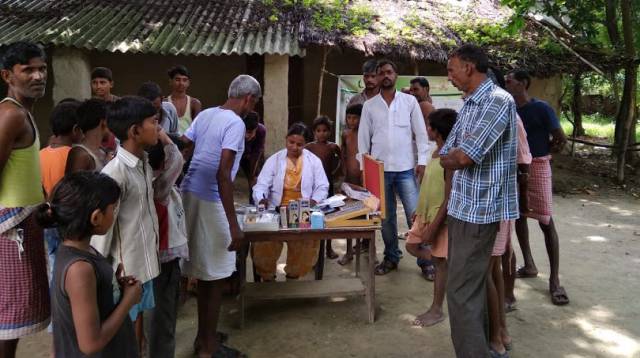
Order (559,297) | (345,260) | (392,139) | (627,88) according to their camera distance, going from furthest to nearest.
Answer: (627,88), (345,260), (392,139), (559,297)

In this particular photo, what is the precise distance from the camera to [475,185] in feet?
8.52

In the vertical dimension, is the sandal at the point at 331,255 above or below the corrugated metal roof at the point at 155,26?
below

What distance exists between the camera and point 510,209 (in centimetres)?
261

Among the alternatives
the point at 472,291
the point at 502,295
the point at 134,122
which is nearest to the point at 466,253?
the point at 472,291

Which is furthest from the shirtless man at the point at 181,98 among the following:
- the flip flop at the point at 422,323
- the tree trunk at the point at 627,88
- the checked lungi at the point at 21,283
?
A: the tree trunk at the point at 627,88

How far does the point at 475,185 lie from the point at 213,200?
4.79 feet

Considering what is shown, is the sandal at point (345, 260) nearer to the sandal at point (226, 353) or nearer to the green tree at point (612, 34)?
the sandal at point (226, 353)

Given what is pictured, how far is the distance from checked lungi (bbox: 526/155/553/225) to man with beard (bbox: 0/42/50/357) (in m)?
3.41

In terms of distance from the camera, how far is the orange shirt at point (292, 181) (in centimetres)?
414

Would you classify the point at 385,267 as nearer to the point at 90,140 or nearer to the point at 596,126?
the point at 90,140

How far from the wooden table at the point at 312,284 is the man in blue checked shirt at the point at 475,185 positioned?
3.09ft

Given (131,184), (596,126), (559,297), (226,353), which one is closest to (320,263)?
(226,353)

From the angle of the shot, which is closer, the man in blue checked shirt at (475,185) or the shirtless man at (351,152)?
the man in blue checked shirt at (475,185)

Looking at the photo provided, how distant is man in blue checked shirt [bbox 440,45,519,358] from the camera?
Result: 2508 millimetres
